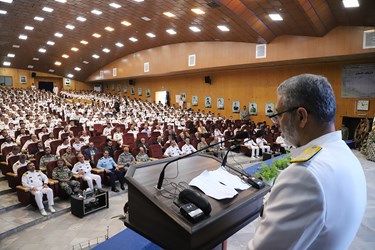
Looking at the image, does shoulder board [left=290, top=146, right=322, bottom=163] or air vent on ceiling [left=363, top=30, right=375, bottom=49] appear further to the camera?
air vent on ceiling [left=363, top=30, right=375, bottom=49]

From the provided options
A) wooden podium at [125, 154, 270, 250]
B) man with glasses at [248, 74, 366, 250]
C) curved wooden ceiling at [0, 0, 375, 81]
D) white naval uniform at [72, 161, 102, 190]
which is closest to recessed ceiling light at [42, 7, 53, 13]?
curved wooden ceiling at [0, 0, 375, 81]

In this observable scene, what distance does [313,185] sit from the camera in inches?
27.4

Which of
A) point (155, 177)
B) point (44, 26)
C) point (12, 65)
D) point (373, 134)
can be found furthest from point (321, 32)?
point (12, 65)

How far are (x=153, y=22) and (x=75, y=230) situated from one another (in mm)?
9901

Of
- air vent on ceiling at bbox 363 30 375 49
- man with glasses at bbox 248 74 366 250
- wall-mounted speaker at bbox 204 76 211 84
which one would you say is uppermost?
air vent on ceiling at bbox 363 30 375 49

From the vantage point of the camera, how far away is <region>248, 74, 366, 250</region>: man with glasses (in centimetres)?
70

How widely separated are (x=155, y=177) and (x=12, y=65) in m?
27.0

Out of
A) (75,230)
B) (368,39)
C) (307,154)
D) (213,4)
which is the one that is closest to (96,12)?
(213,4)

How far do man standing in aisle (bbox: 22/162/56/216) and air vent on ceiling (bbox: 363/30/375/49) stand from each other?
9808 mm

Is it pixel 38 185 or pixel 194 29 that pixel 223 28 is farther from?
pixel 38 185

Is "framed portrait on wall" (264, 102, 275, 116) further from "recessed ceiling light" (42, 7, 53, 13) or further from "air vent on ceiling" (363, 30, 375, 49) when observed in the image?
"recessed ceiling light" (42, 7, 53, 13)

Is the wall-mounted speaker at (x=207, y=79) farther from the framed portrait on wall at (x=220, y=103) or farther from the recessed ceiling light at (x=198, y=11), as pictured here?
the recessed ceiling light at (x=198, y=11)

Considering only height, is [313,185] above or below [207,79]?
below

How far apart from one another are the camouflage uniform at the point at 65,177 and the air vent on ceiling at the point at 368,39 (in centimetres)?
935
